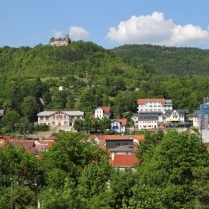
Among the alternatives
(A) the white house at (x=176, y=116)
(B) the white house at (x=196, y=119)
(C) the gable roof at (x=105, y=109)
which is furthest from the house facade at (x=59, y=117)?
(B) the white house at (x=196, y=119)

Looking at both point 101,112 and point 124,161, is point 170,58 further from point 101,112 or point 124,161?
point 124,161

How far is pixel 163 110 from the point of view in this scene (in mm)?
62938

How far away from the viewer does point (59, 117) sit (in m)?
60.4

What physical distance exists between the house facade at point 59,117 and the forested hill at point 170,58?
181 ft

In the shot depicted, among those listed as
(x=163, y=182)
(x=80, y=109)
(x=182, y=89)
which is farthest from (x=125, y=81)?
(x=163, y=182)

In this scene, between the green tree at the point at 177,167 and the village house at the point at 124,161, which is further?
the village house at the point at 124,161

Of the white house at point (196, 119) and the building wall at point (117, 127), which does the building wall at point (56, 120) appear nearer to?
the building wall at point (117, 127)

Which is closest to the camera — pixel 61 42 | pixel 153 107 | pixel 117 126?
pixel 117 126

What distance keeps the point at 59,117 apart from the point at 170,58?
315 ft

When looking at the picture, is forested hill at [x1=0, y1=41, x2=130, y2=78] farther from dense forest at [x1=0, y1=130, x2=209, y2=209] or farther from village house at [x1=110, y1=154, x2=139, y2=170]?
dense forest at [x1=0, y1=130, x2=209, y2=209]

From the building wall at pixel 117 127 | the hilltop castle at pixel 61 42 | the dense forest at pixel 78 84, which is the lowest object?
the building wall at pixel 117 127

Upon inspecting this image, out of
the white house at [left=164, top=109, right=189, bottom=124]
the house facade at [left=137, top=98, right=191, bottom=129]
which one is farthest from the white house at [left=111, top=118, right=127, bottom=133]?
the white house at [left=164, top=109, right=189, bottom=124]

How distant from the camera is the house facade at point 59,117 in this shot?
197 ft

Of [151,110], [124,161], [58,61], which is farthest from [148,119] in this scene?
[58,61]
